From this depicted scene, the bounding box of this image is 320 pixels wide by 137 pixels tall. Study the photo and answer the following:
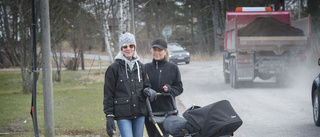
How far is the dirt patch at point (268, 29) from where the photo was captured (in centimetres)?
1623

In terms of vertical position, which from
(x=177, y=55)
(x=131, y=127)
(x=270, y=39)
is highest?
(x=270, y=39)

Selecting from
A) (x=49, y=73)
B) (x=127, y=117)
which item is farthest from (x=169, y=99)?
(x=49, y=73)

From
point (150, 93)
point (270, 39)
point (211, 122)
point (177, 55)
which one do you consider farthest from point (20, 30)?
point (177, 55)

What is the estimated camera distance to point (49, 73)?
6.74m

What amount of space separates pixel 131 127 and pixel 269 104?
306 inches

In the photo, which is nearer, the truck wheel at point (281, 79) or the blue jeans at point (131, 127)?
the blue jeans at point (131, 127)

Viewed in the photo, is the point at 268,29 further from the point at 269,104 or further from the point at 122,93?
the point at 122,93

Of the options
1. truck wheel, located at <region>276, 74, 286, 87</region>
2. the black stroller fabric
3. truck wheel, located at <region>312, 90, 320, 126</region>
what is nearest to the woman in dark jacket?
the black stroller fabric

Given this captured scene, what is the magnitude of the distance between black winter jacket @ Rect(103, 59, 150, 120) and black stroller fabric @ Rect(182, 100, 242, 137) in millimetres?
958

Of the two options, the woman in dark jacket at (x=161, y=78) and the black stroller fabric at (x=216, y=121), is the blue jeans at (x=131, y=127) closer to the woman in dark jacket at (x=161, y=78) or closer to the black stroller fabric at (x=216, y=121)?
the woman in dark jacket at (x=161, y=78)

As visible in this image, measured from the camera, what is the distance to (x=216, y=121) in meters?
3.73

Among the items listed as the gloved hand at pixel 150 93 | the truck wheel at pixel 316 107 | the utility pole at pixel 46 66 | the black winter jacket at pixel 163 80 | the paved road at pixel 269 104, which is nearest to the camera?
the gloved hand at pixel 150 93

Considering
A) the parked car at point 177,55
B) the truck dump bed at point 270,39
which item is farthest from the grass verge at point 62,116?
the parked car at point 177,55

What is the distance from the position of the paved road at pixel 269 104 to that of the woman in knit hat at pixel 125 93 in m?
3.60
